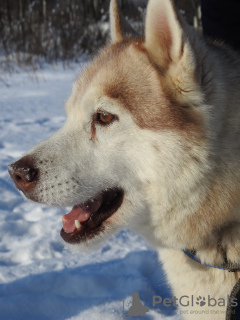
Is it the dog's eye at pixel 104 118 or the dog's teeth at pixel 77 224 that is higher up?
the dog's eye at pixel 104 118

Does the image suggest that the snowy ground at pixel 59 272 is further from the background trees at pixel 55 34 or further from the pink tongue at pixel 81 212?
the background trees at pixel 55 34

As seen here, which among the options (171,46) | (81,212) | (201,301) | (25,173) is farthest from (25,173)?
A: (201,301)

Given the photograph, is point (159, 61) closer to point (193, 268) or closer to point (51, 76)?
point (193, 268)

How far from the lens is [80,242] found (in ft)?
5.94

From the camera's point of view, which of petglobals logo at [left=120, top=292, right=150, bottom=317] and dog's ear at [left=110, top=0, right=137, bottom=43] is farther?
petglobals logo at [left=120, top=292, right=150, bottom=317]

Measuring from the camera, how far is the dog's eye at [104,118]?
1.71 meters

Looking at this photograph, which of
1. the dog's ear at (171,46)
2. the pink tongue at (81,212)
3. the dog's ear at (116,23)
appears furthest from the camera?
the dog's ear at (116,23)

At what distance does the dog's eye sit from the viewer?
5.60 ft

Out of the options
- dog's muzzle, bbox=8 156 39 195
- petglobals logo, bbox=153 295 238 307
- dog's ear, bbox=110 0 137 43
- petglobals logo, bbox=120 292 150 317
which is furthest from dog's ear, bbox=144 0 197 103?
petglobals logo, bbox=120 292 150 317

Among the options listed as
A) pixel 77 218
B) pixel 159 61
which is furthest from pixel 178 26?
pixel 77 218

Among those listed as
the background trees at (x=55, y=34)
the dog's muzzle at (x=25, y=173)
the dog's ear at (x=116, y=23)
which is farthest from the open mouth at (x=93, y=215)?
the background trees at (x=55, y=34)

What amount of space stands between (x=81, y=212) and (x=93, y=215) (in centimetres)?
7

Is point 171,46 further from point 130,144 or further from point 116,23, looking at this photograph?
point 116,23

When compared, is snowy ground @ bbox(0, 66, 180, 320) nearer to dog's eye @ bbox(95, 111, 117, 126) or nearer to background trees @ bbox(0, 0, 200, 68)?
dog's eye @ bbox(95, 111, 117, 126)
